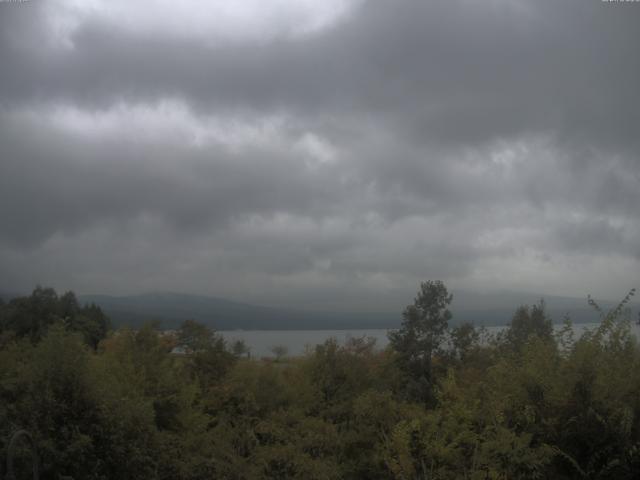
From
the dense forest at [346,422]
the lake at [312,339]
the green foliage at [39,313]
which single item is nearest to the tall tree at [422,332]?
the lake at [312,339]

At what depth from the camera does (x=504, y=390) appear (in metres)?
11.9

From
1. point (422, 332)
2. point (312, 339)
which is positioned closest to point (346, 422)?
point (422, 332)

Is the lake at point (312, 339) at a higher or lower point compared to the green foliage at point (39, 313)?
lower

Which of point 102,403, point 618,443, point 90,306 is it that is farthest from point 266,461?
point 90,306

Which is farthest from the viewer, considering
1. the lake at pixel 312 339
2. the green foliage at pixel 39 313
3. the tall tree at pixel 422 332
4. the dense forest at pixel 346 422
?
the green foliage at pixel 39 313

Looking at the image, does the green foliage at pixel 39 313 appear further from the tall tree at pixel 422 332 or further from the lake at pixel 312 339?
the tall tree at pixel 422 332

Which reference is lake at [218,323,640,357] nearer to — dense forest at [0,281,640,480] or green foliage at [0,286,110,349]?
dense forest at [0,281,640,480]

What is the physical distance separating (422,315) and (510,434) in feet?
79.0

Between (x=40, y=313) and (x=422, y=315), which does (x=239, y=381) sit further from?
(x=40, y=313)

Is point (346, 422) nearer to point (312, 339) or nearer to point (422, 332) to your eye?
point (422, 332)

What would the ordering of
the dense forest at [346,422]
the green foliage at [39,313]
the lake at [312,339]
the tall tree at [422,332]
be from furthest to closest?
1. the green foliage at [39,313]
2. the tall tree at [422,332]
3. the lake at [312,339]
4. the dense forest at [346,422]

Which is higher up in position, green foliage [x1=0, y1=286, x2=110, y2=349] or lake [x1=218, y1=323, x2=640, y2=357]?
green foliage [x1=0, y1=286, x2=110, y2=349]

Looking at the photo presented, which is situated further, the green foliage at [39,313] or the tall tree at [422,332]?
the green foliage at [39,313]

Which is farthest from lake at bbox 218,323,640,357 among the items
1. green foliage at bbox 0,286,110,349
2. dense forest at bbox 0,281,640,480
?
green foliage at bbox 0,286,110,349
